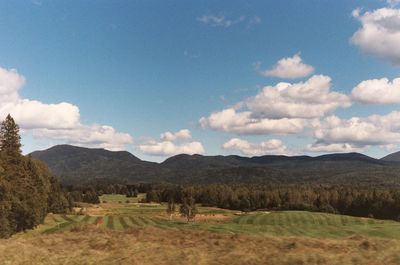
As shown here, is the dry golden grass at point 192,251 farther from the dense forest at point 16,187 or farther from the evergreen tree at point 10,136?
the evergreen tree at point 10,136

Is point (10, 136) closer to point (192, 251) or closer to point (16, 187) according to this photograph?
point (16, 187)

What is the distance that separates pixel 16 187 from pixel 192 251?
61.1 metres

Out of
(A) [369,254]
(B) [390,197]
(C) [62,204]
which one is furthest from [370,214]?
(A) [369,254]

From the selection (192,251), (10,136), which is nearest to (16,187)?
(10,136)

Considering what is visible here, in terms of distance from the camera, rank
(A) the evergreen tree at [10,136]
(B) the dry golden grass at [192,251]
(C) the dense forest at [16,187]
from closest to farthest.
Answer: (B) the dry golden grass at [192,251] < (C) the dense forest at [16,187] < (A) the evergreen tree at [10,136]

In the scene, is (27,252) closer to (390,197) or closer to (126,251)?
(126,251)

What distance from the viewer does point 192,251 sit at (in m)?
30.4

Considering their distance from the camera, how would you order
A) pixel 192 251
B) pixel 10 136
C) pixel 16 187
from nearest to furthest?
pixel 192 251 < pixel 16 187 < pixel 10 136

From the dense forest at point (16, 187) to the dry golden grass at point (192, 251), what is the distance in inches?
1625

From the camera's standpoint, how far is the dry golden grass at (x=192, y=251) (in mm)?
27672

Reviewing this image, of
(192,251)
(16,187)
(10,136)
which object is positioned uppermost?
(10,136)

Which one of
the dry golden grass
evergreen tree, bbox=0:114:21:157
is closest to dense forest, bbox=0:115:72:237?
evergreen tree, bbox=0:114:21:157

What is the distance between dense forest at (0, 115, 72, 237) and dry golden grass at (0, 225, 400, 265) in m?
41.3

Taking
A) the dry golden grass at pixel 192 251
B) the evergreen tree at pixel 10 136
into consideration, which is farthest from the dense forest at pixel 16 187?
the dry golden grass at pixel 192 251
